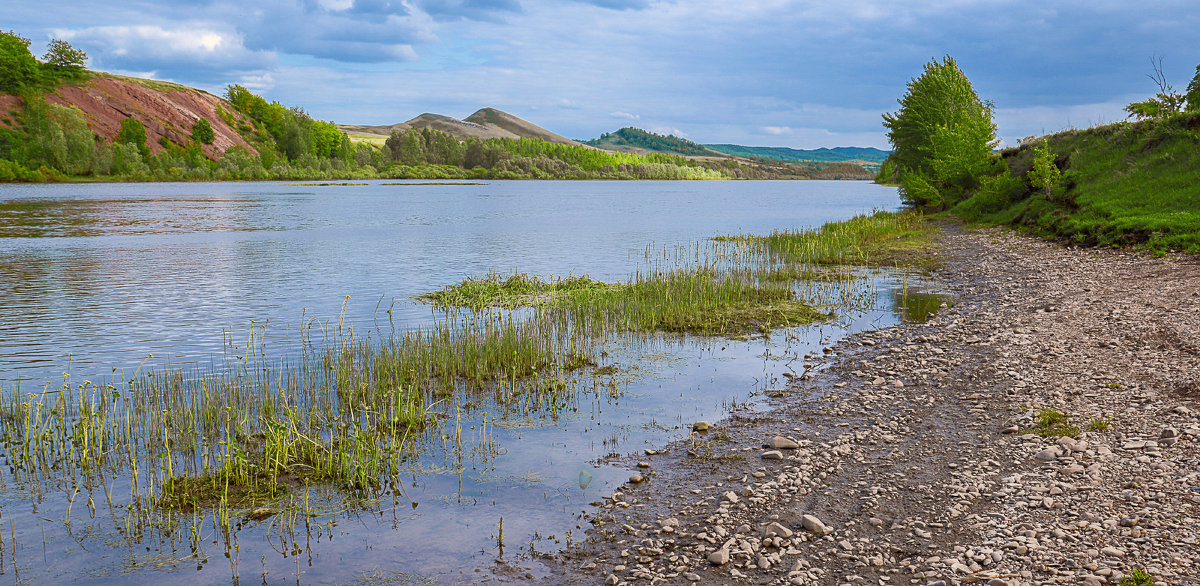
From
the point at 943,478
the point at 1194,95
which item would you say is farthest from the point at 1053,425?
the point at 1194,95

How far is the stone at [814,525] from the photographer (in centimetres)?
919

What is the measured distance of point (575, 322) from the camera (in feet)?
73.6

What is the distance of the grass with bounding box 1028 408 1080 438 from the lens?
1181 cm

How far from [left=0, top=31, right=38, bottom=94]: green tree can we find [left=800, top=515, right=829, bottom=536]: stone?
801 feet

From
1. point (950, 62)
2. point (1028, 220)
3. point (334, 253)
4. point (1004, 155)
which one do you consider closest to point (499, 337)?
point (334, 253)

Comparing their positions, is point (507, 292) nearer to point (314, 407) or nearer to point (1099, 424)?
point (314, 407)

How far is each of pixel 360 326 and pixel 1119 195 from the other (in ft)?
136

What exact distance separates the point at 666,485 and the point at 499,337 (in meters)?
9.81

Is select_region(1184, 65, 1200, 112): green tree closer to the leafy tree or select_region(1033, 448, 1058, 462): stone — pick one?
the leafy tree

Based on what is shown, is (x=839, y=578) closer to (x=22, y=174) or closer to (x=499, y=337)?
(x=499, y=337)

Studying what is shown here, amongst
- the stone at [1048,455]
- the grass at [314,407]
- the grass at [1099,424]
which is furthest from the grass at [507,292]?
the stone at [1048,455]

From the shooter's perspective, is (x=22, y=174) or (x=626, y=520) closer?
(x=626, y=520)

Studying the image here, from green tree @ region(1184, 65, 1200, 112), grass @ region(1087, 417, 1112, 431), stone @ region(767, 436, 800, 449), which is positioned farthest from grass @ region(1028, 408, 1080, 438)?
green tree @ region(1184, 65, 1200, 112)

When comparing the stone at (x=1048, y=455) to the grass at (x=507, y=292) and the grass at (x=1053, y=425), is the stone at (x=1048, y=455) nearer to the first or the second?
the grass at (x=1053, y=425)
